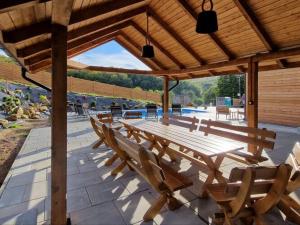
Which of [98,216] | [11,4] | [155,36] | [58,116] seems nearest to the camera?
[11,4]

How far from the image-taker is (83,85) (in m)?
19.1

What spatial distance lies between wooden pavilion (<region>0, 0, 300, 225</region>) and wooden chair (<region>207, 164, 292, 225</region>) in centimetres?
151

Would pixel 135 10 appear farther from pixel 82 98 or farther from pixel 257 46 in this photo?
pixel 82 98

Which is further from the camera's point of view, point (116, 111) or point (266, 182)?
point (116, 111)

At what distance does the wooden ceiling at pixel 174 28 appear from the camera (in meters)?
2.31

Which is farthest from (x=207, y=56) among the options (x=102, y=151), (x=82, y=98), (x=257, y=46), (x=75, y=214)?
(x=82, y=98)

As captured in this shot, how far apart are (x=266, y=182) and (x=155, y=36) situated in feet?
17.1

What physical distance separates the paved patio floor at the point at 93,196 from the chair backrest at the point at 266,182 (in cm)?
68

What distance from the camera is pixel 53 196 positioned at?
1.98 metres

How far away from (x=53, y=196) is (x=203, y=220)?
1530 mm

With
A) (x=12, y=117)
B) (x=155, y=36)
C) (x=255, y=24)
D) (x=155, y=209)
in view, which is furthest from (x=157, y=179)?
(x=12, y=117)

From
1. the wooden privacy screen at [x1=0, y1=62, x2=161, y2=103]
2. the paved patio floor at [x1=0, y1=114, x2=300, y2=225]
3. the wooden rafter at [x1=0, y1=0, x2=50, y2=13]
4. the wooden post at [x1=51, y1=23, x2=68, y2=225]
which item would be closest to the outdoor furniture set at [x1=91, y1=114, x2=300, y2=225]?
the paved patio floor at [x1=0, y1=114, x2=300, y2=225]

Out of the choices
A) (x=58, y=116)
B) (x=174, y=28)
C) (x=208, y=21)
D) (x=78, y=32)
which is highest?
(x=174, y=28)

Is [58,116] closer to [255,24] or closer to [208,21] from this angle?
[208,21]
